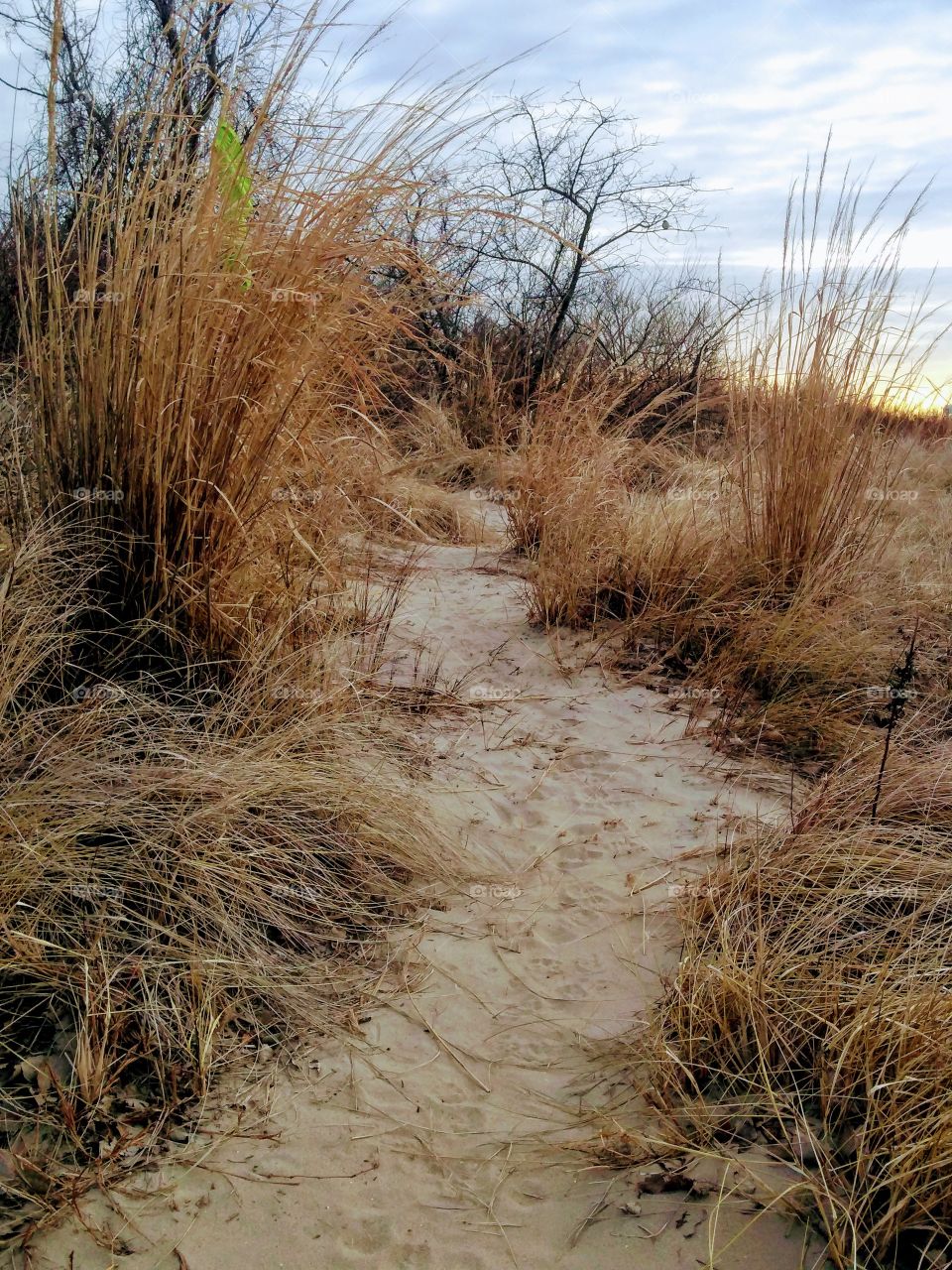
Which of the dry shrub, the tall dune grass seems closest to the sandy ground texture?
the dry shrub

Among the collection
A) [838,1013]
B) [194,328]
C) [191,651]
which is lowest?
[838,1013]

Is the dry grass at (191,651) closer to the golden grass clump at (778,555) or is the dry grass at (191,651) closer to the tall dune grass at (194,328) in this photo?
the tall dune grass at (194,328)

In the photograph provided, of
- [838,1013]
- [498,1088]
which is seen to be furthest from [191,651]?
[838,1013]

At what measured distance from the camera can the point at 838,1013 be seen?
167 cm

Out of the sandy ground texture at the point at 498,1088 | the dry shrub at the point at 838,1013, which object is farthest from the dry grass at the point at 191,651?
the dry shrub at the point at 838,1013

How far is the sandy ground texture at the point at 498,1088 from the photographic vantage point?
1446 mm

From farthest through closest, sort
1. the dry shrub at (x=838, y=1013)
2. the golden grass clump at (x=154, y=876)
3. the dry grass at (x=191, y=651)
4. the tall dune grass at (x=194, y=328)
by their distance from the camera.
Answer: the tall dune grass at (x=194, y=328), the dry grass at (x=191, y=651), the golden grass clump at (x=154, y=876), the dry shrub at (x=838, y=1013)

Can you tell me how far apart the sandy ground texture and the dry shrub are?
0.36ft

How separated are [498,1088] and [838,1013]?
63 cm

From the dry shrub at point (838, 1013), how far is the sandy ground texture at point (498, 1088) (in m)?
0.11

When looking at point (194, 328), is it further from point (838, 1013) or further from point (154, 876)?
point (838, 1013)

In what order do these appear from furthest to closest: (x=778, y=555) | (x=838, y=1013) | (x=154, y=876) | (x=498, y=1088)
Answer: (x=778, y=555) → (x=154, y=876) → (x=498, y=1088) → (x=838, y=1013)

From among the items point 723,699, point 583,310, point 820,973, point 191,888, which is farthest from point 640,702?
point 583,310

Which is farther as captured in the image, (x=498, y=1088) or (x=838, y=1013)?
(x=498, y=1088)
